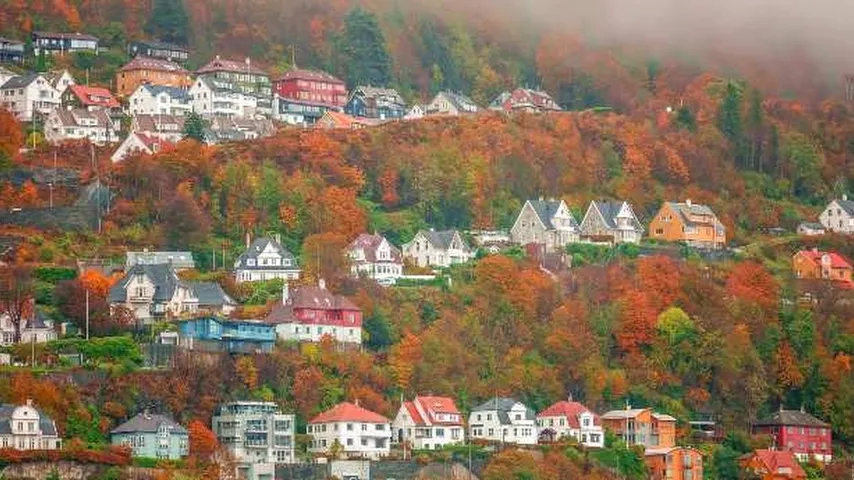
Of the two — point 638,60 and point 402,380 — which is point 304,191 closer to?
point 402,380

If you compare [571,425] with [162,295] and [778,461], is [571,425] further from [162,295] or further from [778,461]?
[162,295]

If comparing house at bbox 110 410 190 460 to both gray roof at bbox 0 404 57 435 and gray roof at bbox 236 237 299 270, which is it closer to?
gray roof at bbox 0 404 57 435

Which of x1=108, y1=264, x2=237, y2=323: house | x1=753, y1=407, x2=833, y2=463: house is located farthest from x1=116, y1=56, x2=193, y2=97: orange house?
x1=753, y1=407, x2=833, y2=463: house

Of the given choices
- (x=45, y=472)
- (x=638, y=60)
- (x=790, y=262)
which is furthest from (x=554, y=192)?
(x=45, y=472)

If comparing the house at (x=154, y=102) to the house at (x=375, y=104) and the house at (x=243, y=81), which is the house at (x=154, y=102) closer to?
the house at (x=243, y=81)

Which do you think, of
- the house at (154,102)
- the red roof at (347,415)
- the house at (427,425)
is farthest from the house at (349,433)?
the house at (154,102)
